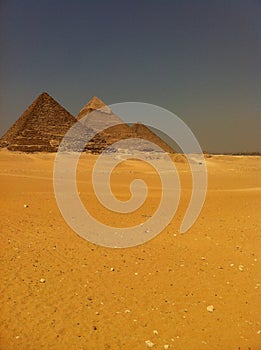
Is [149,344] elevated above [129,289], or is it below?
above

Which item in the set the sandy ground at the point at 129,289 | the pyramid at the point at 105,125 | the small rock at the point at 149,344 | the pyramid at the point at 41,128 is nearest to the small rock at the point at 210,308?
the sandy ground at the point at 129,289

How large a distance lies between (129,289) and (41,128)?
37.2 meters

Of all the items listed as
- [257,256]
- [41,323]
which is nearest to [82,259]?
[41,323]

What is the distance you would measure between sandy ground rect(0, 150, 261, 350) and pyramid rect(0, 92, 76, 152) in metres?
31.4

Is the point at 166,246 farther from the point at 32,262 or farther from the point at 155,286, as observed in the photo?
the point at 32,262

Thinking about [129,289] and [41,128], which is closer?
[129,289]

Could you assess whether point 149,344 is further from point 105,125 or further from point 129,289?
point 105,125

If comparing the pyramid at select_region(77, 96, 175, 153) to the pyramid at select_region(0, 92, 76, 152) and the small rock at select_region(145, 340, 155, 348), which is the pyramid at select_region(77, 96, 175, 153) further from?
the small rock at select_region(145, 340, 155, 348)

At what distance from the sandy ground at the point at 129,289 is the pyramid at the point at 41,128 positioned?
31411 millimetres

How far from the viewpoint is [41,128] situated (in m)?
39.7

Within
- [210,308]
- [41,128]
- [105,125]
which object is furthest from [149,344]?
[105,125]

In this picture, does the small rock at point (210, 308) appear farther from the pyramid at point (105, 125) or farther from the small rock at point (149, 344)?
the pyramid at point (105, 125)

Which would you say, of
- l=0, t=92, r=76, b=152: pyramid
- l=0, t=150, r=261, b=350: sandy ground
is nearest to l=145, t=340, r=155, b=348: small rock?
l=0, t=150, r=261, b=350: sandy ground

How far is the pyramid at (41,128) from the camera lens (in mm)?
37281
